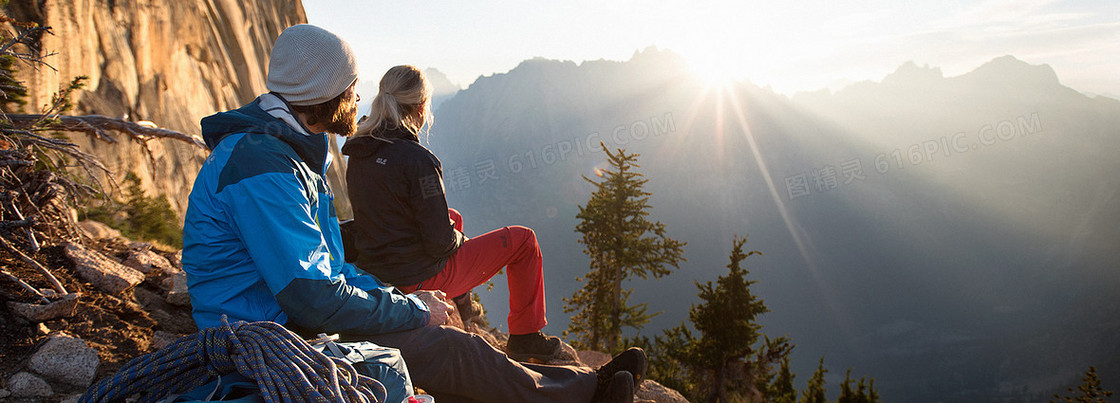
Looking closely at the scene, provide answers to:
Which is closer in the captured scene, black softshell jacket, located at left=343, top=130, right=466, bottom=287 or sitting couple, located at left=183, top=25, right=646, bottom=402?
sitting couple, located at left=183, top=25, right=646, bottom=402

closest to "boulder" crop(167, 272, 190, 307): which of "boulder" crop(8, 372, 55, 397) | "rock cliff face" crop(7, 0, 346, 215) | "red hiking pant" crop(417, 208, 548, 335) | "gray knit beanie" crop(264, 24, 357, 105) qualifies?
"boulder" crop(8, 372, 55, 397)

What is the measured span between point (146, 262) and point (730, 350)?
13.5 metres

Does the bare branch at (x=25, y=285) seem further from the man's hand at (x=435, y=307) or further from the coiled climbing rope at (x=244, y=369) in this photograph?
the man's hand at (x=435, y=307)

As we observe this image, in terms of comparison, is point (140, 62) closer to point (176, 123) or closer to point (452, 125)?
point (176, 123)

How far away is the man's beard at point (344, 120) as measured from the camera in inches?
97.7

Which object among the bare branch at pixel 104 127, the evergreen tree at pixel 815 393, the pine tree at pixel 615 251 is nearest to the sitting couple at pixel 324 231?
the bare branch at pixel 104 127

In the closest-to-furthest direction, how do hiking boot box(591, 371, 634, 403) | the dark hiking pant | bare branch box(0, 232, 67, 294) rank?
the dark hiking pant → hiking boot box(591, 371, 634, 403) → bare branch box(0, 232, 67, 294)

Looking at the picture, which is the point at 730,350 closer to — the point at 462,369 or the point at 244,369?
the point at 462,369

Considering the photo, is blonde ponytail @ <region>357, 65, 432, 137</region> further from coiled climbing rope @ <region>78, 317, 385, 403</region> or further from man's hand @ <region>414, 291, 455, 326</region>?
coiled climbing rope @ <region>78, 317, 385, 403</region>

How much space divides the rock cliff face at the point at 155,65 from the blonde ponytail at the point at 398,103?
577 centimetres

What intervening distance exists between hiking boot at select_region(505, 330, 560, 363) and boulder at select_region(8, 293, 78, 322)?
2.58 meters

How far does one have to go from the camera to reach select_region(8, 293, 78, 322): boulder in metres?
3.09

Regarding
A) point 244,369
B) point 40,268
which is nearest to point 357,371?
point 244,369

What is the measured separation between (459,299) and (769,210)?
14238 centimetres
